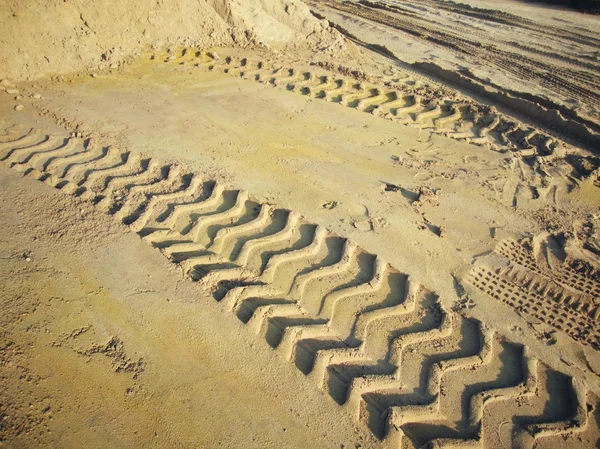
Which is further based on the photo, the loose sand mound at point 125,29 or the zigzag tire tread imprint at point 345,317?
the loose sand mound at point 125,29

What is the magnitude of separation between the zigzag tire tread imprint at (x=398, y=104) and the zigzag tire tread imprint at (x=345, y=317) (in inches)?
115

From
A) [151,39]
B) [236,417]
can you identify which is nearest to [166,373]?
[236,417]

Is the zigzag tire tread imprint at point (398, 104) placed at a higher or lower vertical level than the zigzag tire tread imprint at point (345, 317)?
higher

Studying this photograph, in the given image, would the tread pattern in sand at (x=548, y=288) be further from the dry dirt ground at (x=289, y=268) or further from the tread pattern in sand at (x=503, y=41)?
the tread pattern in sand at (x=503, y=41)

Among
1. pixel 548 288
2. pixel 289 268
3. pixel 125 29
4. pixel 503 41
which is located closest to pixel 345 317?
pixel 289 268

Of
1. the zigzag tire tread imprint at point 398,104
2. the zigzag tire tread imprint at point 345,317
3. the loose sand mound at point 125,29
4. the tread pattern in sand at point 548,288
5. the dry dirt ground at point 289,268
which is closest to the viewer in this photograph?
the dry dirt ground at point 289,268

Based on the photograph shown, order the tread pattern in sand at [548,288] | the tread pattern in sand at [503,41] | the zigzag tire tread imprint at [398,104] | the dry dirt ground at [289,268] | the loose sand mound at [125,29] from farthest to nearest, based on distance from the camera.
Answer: the tread pattern in sand at [503,41], the loose sand mound at [125,29], the zigzag tire tread imprint at [398,104], the tread pattern in sand at [548,288], the dry dirt ground at [289,268]

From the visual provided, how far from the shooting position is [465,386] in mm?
2576

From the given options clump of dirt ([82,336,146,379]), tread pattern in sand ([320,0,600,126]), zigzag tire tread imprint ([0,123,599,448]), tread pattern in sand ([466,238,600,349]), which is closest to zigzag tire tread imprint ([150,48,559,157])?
tread pattern in sand ([320,0,600,126])

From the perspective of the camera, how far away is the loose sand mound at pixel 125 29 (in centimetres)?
554

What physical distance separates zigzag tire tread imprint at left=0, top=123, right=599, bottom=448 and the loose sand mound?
96.7 inches

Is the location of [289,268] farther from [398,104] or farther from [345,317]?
[398,104]

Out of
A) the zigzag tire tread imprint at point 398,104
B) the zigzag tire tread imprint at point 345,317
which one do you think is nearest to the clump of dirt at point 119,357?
the zigzag tire tread imprint at point 345,317

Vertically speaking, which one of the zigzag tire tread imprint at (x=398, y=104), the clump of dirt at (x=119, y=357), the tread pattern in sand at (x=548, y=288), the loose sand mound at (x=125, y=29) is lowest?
the clump of dirt at (x=119, y=357)
